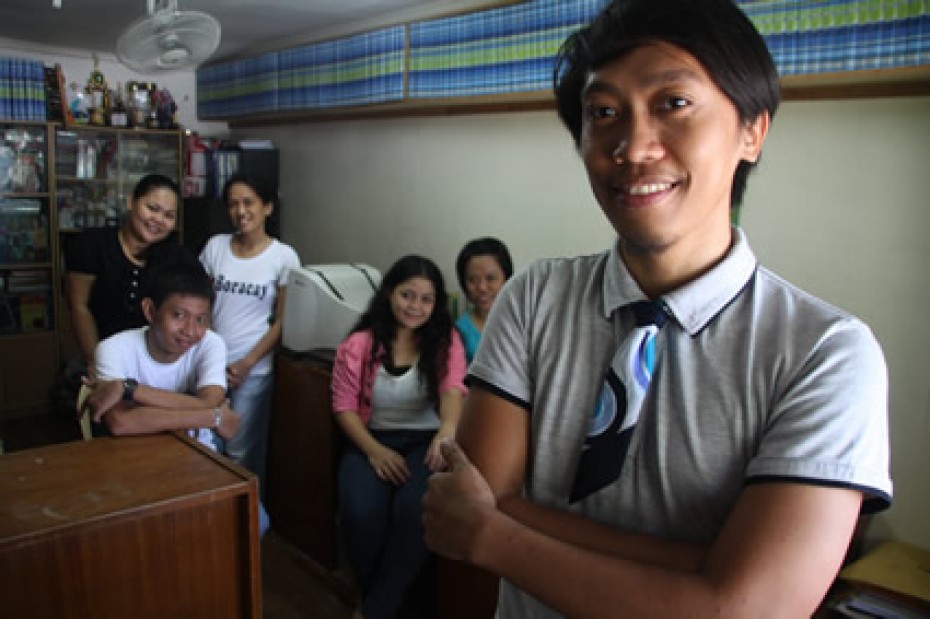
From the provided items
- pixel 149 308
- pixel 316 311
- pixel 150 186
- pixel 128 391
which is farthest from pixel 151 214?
pixel 128 391

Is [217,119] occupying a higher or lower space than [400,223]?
higher

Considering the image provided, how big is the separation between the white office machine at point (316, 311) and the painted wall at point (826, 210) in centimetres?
71

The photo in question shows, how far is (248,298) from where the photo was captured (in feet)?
10.6

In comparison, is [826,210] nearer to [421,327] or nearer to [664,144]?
[421,327]

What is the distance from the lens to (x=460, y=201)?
3666 mm

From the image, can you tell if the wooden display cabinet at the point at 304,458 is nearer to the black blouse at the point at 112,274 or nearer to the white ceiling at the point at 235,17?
the black blouse at the point at 112,274

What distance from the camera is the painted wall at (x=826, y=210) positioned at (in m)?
2.17

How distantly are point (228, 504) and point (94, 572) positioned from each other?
A: 0.30m

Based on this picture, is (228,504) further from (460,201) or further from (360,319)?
(460,201)

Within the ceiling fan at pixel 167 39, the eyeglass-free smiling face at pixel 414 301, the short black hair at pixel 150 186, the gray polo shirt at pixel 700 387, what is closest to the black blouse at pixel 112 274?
the short black hair at pixel 150 186

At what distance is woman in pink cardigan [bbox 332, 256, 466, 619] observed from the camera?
256 cm

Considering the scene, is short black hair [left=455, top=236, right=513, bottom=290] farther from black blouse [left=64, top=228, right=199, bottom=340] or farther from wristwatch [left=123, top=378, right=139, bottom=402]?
wristwatch [left=123, top=378, right=139, bottom=402]

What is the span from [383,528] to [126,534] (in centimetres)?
115

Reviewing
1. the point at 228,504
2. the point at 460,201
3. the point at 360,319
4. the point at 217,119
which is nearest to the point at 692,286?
the point at 228,504
